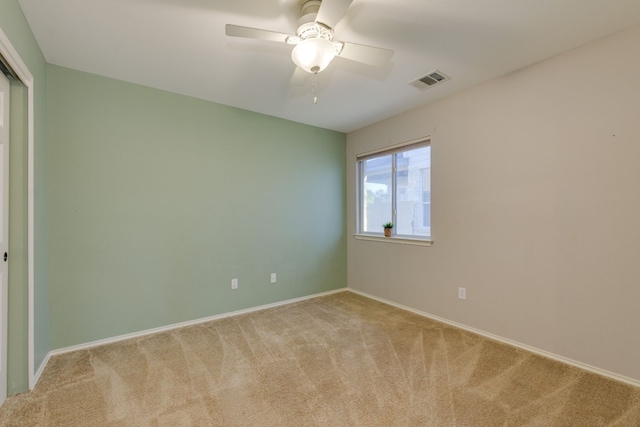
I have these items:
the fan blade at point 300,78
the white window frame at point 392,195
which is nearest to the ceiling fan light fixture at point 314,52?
the fan blade at point 300,78

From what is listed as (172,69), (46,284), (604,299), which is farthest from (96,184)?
(604,299)

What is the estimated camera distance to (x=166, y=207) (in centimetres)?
285

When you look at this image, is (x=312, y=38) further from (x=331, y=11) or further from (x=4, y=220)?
(x=4, y=220)

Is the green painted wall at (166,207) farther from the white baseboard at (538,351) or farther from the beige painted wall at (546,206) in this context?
the beige painted wall at (546,206)

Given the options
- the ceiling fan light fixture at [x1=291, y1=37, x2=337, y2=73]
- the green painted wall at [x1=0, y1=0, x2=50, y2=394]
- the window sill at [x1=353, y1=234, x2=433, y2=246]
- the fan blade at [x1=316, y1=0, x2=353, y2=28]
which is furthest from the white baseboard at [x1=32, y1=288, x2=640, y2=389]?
the fan blade at [x1=316, y1=0, x2=353, y2=28]

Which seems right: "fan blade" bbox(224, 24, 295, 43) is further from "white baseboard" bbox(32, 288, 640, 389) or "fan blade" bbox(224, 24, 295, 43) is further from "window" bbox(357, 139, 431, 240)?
A: "white baseboard" bbox(32, 288, 640, 389)

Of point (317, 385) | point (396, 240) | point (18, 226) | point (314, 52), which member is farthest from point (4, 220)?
point (396, 240)

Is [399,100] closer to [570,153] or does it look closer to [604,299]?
[570,153]

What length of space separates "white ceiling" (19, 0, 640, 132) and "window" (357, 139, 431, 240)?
83 cm

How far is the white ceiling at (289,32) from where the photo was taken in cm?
172

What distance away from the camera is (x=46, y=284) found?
2.28m

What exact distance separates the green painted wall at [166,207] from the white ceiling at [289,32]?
0.36 meters

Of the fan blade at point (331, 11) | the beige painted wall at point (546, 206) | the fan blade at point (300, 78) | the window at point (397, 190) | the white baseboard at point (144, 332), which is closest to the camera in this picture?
the fan blade at point (331, 11)

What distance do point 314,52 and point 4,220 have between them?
2128 millimetres
